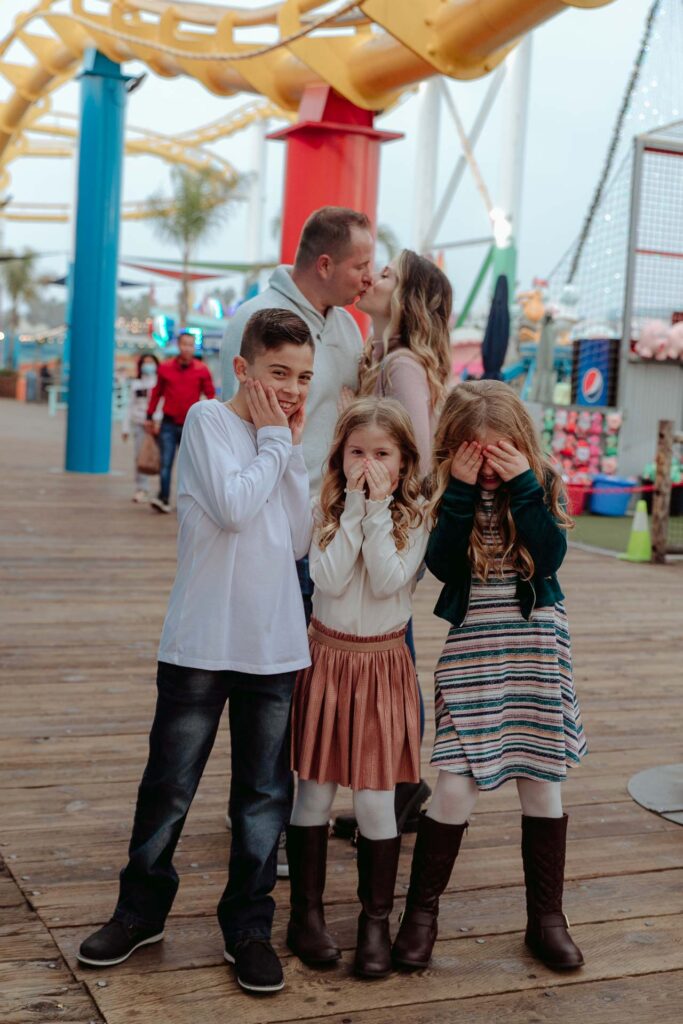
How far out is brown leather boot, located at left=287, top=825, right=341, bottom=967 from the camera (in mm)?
2426

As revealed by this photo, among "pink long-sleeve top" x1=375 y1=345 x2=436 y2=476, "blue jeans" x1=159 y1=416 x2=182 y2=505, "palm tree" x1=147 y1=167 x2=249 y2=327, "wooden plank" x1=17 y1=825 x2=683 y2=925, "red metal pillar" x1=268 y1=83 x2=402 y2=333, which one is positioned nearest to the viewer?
"wooden plank" x1=17 y1=825 x2=683 y2=925

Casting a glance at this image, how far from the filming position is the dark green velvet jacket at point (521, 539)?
2373 millimetres

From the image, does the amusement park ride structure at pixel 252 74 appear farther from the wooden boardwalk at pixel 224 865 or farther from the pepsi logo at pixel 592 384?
the pepsi logo at pixel 592 384

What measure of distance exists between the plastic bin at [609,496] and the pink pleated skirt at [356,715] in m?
9.84

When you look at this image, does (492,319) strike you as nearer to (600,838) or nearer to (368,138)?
(368,138)

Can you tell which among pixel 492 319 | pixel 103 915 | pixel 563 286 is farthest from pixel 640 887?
pixel 563 286

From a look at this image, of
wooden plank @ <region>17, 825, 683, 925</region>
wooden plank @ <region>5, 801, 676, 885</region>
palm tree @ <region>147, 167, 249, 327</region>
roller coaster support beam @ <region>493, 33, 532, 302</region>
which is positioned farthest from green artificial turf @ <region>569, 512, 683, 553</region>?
palm tree @ <region>147, 167, 249, 327</region>

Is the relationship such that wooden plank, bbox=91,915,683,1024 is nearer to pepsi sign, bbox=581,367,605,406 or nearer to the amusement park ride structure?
the amusement park ride structure

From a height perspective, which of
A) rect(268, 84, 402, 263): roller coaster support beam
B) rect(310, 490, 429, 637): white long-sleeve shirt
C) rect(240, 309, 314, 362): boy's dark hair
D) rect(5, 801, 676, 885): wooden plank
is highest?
rect(268, 84, 402, 263): roller coaster support beam

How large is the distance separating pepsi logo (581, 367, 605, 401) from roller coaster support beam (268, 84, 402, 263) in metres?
5.26

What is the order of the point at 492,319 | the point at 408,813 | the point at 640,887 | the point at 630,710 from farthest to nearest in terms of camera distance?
the point at 492,319 → the point at 630,710 → the point at 408,813 → the point at 640,887

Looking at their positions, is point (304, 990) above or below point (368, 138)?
below

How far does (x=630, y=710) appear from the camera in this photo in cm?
459

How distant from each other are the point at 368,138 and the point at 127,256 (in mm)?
30771
